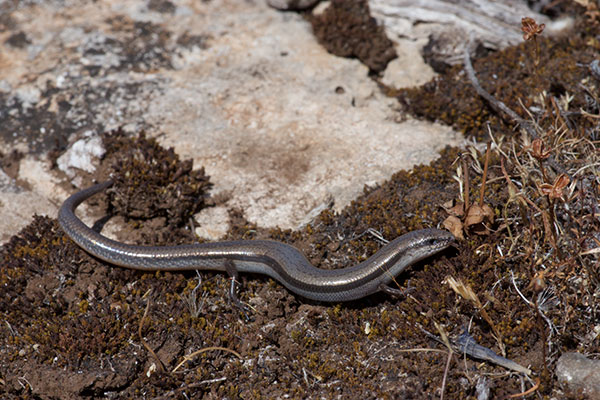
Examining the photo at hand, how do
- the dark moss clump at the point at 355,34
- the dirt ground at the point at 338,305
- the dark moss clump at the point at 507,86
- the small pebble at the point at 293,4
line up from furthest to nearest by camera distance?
the small pebble at the point at 293,4 → the dark moss clump at the point at 355,34 → the dark moss clump at the point at 507,86 → the dirt ground at the point at 338,305

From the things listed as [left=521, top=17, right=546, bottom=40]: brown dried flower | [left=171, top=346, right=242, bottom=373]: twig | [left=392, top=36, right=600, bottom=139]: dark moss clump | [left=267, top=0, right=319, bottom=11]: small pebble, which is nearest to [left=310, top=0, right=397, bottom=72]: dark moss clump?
[left=267, top=0, right=319, bottom=11]: small pebble

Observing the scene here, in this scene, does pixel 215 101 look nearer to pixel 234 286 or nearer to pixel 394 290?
pixel 234 286

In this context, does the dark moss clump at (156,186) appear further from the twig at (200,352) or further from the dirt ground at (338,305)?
the twig at (200,352)

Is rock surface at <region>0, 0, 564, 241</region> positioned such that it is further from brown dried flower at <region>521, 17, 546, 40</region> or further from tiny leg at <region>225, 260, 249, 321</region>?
brown dried flower at <region>521, 17, 546, 40</region>

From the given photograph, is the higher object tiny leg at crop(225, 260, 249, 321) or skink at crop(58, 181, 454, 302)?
skink at crop(58, 181, 454, 302)

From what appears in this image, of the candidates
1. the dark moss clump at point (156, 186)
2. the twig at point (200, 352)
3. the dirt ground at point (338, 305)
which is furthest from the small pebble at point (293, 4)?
the twig at point (200, 352)

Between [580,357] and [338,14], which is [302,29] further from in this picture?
[580,357]
